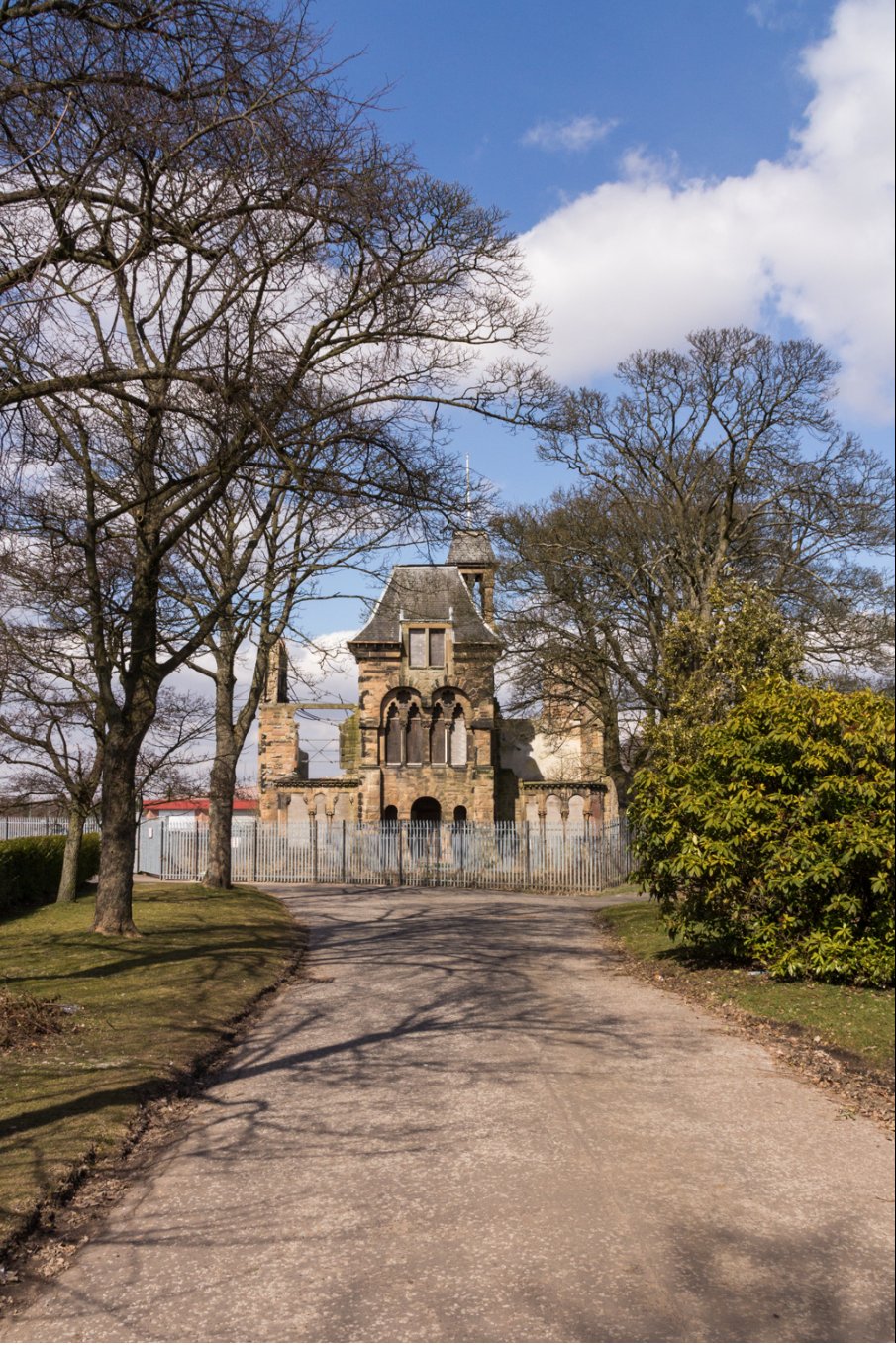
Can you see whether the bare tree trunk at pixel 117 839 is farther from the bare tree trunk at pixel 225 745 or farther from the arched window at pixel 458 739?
the arched window at pixel 458 739

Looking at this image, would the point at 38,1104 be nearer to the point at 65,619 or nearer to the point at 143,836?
the point at 65,619

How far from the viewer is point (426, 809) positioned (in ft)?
153

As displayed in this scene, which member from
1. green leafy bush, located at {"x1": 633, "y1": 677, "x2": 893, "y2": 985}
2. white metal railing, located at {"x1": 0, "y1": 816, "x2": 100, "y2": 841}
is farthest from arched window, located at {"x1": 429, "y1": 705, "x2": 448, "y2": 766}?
green leafy bush, located at {"x1": 633, "y1": 677, "x2": 893, "y2": 985}

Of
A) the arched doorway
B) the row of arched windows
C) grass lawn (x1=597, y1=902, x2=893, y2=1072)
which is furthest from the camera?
the row of arched windows

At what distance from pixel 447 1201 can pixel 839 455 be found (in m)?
26.6

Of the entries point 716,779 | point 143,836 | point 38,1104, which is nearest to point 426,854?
point 143,836

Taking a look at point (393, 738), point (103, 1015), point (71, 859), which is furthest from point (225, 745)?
point (393, 738)

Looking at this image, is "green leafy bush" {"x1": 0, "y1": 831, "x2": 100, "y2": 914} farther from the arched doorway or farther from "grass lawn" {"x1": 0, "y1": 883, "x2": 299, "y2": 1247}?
the arched doorway

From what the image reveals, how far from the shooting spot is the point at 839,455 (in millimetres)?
28953

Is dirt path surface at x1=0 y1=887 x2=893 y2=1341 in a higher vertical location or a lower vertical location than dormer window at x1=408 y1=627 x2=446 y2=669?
lower

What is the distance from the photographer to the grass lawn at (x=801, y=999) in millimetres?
8648

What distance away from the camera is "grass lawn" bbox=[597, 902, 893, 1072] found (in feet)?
28.4

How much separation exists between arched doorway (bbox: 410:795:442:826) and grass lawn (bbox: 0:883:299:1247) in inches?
956

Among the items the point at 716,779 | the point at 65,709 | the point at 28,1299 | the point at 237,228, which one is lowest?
the point at 28,1299
